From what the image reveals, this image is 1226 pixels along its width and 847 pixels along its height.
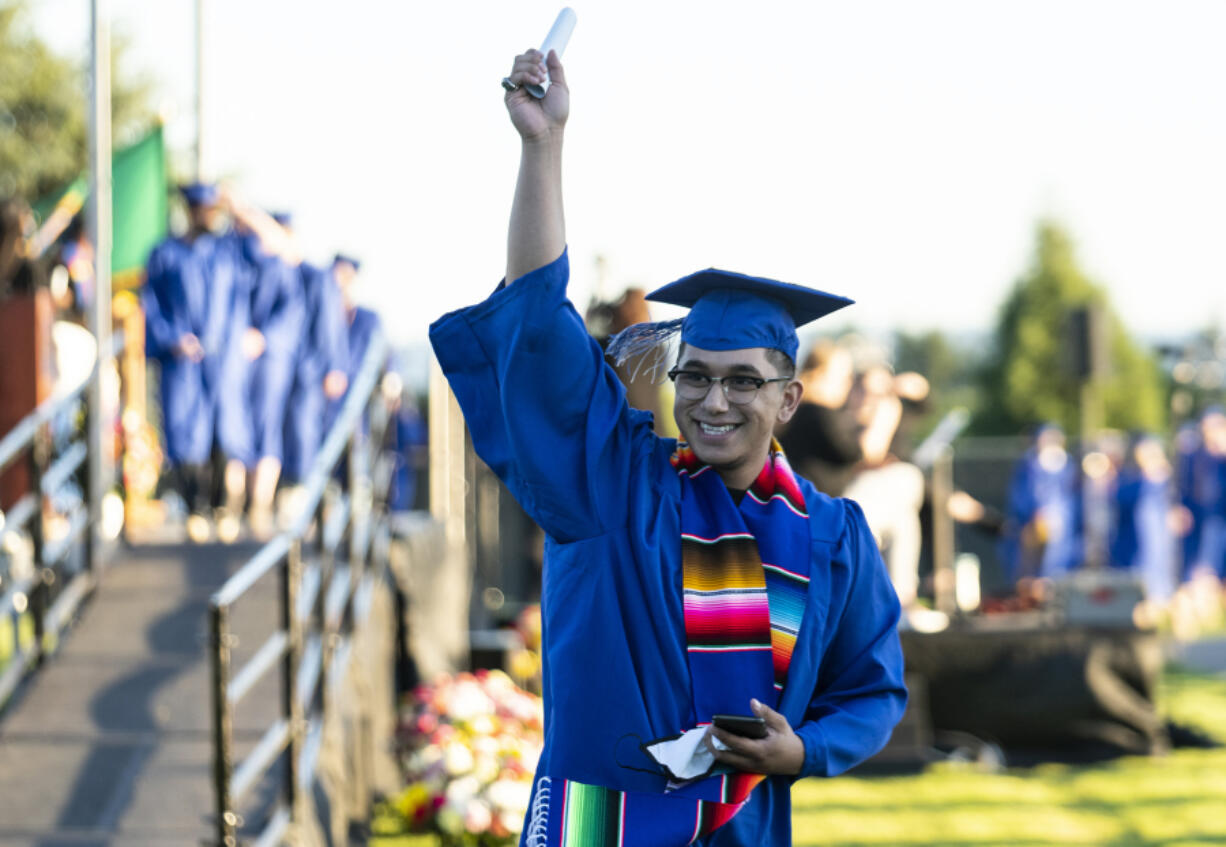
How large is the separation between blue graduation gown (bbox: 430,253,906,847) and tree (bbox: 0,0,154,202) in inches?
1084

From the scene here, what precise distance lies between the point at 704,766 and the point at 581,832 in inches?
8.7

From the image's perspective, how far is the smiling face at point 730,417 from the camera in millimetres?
2102

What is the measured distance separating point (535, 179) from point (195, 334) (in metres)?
5.39

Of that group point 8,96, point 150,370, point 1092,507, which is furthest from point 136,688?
point 8,96

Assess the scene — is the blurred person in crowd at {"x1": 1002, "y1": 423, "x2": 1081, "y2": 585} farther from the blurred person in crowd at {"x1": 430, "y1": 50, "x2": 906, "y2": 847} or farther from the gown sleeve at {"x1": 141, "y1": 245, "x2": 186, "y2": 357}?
the blurred person in crowd at {"x1": 430, "y1": 50, "x2": 906, "y2": 847}

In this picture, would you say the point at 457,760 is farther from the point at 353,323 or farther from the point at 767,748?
the point at 767,748

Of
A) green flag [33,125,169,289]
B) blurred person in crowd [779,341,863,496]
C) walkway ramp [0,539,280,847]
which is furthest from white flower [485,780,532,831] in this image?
green flag [33,125,169,289]

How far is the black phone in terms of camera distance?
1.92m

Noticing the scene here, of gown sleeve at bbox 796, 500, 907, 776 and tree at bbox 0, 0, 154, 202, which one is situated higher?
tree at bbox 0, 0, 154, 202

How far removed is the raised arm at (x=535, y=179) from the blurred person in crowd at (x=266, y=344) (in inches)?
218

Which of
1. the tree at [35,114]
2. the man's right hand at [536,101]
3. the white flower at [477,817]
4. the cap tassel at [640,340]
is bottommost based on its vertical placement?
the white flower at [477,817]

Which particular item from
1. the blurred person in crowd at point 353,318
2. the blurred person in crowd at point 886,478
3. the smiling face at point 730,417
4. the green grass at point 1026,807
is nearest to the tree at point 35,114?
the blurred person in crowd at point 353,318

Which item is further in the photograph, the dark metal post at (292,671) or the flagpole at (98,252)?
the flagpole at (98,252)

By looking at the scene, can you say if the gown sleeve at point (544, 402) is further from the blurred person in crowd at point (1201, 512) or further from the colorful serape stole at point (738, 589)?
the blurred person in crowd at point (1201, 512)
